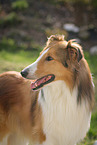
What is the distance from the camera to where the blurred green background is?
8.62 m

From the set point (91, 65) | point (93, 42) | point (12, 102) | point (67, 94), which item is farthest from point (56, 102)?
point (93, 42)

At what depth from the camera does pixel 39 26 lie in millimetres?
10609

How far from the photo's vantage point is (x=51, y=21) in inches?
444

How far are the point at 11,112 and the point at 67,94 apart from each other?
35.1 inches

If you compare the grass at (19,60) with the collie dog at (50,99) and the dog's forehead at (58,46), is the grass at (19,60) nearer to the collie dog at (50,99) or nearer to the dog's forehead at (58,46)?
the collie dog at (50,99)

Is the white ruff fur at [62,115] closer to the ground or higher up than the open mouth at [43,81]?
closer to the ground

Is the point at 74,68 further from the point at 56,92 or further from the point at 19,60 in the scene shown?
the point at 19,60

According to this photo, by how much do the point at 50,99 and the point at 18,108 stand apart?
54cm

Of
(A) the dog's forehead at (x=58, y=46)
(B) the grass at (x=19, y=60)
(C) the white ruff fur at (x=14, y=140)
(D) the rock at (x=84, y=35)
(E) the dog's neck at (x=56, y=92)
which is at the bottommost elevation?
(C) the white ruff fur at (x=14, y=140)

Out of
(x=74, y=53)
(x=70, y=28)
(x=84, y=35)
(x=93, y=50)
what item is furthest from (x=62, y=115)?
(x=70, y=28)

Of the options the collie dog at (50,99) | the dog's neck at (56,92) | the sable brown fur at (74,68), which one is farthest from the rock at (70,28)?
the dog's neck at (56,92)

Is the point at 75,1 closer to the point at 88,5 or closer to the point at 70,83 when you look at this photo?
the point at 88,5

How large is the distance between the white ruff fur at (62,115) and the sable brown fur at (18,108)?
200mm

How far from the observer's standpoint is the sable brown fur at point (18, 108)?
9.70 ft
